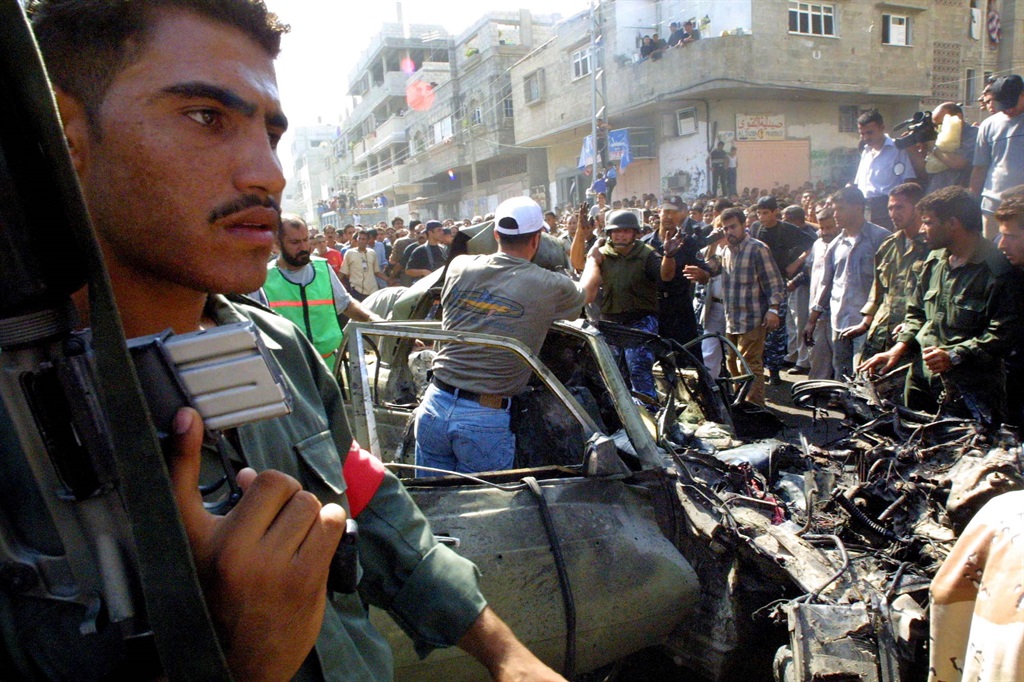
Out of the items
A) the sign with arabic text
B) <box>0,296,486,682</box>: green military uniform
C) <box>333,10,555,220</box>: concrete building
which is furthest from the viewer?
<box>333,10,555,220</box>: concrete building

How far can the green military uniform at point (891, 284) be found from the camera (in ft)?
16.5

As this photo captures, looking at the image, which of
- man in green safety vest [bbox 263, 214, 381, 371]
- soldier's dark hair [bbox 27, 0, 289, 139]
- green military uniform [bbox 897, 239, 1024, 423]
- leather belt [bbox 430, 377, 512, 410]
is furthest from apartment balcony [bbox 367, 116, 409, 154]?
soldier's dark hair [bbox 27, 0, 289, 139]

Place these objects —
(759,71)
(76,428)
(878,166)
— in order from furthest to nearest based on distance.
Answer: (759,71), (878,166), (76,428)

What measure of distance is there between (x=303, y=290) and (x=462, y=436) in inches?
59.1

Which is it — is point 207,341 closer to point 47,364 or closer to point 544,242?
point 47,364

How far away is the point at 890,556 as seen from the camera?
2568 millimetres

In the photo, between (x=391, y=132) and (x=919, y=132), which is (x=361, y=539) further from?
(x=391, y=132)

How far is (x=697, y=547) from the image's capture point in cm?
256

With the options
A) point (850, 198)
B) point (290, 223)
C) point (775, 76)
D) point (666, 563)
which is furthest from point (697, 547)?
point (775, 76)

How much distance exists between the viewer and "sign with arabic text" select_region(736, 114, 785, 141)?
22750mm

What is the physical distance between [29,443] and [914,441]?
13.2 ft

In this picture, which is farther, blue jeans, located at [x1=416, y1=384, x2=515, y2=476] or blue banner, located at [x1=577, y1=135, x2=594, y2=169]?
blue banner, located at [x1=577, y1=135, x2=594, y2=169]

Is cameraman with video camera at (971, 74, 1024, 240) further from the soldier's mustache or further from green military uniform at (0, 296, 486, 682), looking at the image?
the soldier's mustache

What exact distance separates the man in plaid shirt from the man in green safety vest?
4019 mm
